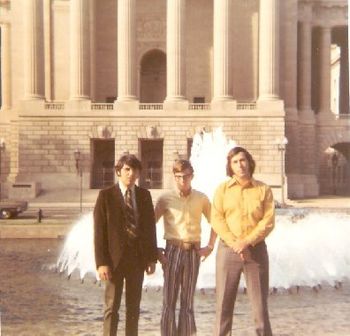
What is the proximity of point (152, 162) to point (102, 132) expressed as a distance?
237 inches

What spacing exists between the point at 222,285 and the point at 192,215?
1.26 metres

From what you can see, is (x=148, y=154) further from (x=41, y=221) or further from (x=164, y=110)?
(x=41, y=221)

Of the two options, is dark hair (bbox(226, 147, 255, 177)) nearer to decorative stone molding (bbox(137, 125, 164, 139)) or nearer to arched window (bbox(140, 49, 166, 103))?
decorative stone molding (bbox(137, 125, 164, 139))

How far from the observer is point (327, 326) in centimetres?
1741

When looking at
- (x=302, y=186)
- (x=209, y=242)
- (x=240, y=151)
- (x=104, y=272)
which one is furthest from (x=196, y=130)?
(x=104, y=272)

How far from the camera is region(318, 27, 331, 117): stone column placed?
8594 centimetres

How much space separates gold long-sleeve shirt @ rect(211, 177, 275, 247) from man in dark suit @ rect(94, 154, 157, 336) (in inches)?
43.2

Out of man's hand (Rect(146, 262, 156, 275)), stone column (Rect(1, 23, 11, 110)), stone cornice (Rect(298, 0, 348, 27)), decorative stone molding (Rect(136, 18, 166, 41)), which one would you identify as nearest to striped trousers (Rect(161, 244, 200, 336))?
man's hand (Rect(146, 262, 156, 275))

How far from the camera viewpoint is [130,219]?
1290cm

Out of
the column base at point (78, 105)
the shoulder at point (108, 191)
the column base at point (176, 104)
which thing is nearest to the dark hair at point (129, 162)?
the shoulder at point (108, 191)

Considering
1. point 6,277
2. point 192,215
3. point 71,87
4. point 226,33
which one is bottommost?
point 6,277

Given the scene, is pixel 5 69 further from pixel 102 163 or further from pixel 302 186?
pixel 302 186

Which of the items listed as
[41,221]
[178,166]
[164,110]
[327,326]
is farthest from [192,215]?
[164,110]

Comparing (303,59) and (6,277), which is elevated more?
(303,59)
